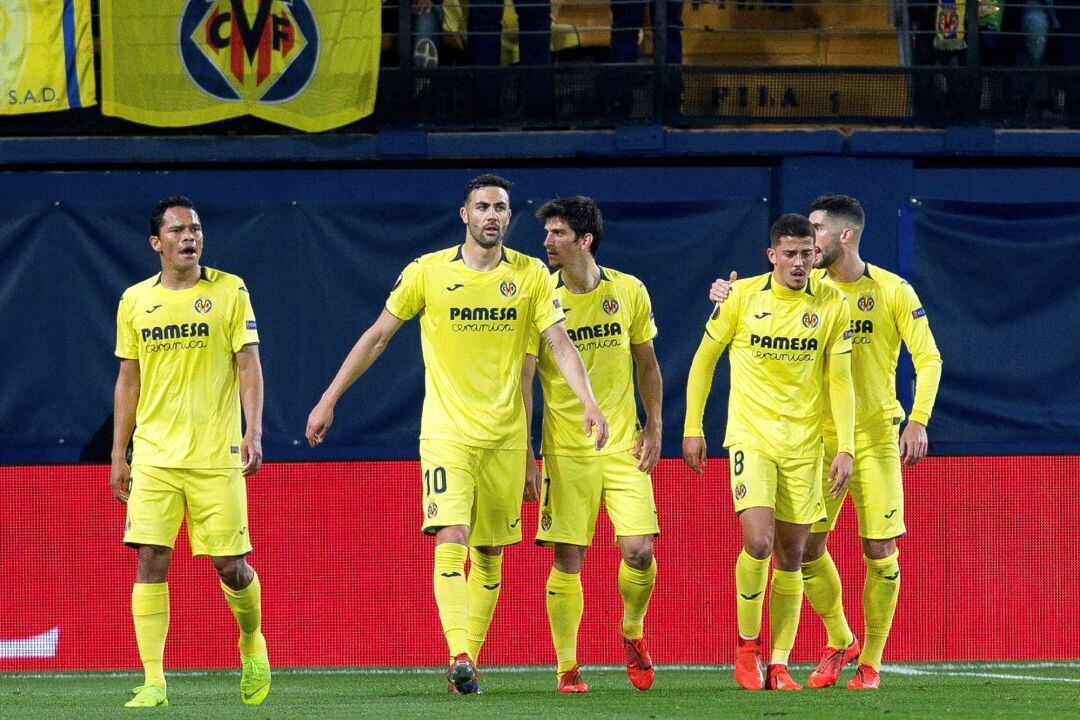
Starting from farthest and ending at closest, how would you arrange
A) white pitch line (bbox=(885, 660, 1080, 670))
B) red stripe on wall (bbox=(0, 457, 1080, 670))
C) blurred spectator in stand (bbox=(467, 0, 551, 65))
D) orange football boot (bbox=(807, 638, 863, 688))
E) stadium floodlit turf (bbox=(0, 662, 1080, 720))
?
1. blurred spectator in stand (bbox=(467, 0, 551, 65))
2. red stripe on wall (bbox=(0, 457, 1080, 670))
3. white pitch line (bbox=(885, 660, 1080, 670))
4. orange football boot (bbox=(807, 638, 863, 688))
5. stadium floodlit turf (bbox=(0, 662, 1080, 720))

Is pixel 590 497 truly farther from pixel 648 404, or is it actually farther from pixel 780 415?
pixel 780 415

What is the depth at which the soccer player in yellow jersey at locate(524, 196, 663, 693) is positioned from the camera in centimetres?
863

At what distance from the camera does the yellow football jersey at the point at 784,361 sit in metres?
8.51

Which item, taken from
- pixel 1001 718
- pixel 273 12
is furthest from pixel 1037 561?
pixel 273 12

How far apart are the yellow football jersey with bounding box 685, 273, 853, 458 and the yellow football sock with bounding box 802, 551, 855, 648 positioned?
802 millimetres

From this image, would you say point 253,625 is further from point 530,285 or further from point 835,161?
point 835,161

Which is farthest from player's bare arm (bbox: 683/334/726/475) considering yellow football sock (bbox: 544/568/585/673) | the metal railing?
the metal railing

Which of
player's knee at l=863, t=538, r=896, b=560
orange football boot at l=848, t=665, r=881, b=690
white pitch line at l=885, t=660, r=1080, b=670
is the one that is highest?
player's knee at l=863, t=538, r=896, b=560

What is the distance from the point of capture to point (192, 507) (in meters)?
8.10

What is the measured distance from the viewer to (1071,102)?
14.1 m

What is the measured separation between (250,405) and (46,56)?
6.32 metres

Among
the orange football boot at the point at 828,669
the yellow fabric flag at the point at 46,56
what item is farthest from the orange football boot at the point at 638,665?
the yellow fabric flag at the point at 46,56

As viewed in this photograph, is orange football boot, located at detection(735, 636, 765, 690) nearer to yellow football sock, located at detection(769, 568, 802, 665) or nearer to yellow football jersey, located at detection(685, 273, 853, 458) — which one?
yellow football sock, located at detection(769, 568, 802, 665)

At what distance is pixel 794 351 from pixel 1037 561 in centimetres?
328
